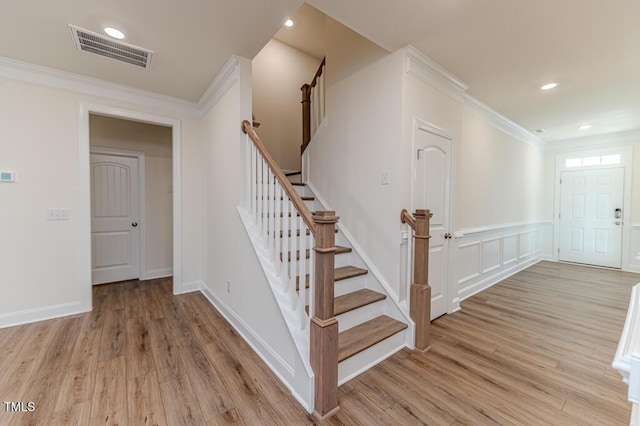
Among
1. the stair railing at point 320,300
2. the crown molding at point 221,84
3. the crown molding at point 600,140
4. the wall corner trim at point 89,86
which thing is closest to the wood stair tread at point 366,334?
the stair railing at point 320,300

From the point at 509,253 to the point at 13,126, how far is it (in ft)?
22.1

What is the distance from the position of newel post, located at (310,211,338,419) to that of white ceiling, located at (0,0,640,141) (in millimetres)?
1532

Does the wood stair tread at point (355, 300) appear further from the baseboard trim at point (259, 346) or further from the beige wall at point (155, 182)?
the beige wall at point (155, 182)

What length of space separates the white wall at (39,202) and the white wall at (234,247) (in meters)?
1.31

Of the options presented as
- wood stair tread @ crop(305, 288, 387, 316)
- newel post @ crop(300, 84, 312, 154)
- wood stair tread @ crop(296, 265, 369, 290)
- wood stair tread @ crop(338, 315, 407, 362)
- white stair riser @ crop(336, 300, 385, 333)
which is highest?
newel post @ crop(300, 84, 312, 154)

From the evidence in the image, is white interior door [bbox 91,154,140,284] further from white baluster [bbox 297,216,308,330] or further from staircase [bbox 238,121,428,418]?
white baluster [bbox 297,216,308,330]

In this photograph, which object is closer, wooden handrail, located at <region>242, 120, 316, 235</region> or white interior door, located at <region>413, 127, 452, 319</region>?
wooden handrail, located at <region>242, 120, 316, 235</region>

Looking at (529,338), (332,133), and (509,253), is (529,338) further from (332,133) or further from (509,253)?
(332,133)

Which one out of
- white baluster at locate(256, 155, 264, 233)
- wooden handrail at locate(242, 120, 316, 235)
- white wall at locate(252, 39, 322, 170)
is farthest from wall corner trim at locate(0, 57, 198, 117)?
white baluster at locate(256, 155, 264, 233)

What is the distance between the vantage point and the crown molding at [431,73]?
240cm

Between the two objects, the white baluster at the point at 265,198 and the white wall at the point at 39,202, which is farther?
the white wall at the point at 39,202

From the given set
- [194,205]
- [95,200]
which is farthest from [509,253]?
[95,200]

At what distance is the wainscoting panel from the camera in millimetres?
3445

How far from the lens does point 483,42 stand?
2314mm
